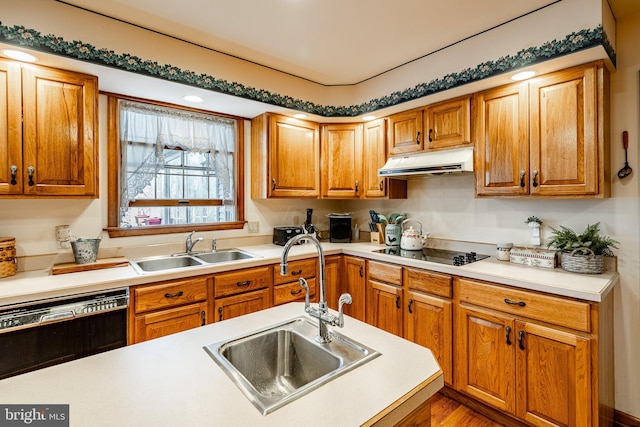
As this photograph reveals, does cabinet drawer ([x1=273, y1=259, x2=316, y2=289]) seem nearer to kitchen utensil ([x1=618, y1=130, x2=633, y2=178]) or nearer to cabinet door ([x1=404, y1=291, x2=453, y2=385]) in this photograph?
cabinet door ([x1=404, y1=291, x2=453, y2=385])

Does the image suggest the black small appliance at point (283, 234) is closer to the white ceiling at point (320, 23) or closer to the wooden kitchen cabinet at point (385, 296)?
the wooden kitchen cabinet at point (385, 296)

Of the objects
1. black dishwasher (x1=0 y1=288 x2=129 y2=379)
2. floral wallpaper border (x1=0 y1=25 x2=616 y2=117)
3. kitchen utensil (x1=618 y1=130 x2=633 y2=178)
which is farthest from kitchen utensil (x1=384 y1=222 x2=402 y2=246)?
black dishwasher (x1=0 y1=288 x2=129 y2=379)

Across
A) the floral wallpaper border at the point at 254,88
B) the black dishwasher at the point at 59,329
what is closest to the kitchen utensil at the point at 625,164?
the floral wallpaper border at the point at 254,88

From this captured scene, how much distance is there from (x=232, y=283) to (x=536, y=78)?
8.28ft

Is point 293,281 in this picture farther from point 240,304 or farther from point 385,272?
point 385,272

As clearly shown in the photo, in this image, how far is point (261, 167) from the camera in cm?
304

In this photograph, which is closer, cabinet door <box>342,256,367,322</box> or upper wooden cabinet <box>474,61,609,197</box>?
upper wooden cabinet <box>474,61,609,197</box>

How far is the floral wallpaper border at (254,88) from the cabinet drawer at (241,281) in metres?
1.41

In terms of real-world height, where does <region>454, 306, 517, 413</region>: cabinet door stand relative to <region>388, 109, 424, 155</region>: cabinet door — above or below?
below

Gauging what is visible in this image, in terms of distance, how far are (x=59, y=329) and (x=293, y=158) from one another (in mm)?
2141

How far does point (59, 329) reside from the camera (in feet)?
5.68

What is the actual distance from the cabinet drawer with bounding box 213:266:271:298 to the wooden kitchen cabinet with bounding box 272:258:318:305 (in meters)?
0.09

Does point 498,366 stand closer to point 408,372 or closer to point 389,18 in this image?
point 408,372

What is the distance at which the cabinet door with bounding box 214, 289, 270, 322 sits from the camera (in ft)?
7.65
